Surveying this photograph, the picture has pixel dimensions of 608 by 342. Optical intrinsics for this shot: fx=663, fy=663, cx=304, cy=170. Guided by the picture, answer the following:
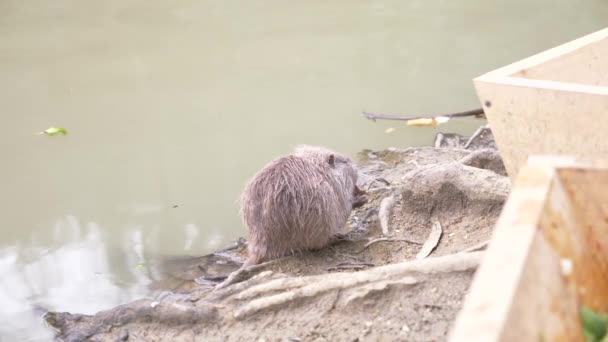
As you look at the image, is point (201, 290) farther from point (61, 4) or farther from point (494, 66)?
point (61, 4)

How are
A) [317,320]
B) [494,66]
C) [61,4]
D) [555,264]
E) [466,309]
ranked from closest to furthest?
[466,309], [555,264], [317,320], [494,66], [61,4]

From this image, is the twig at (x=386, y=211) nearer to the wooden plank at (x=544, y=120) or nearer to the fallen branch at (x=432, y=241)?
the fallen branch at (x=432, y=241)

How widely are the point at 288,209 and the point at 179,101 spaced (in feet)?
9.42

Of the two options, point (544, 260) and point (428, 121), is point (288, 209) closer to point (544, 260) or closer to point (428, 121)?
point (544, 260)

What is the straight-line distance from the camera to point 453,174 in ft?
10.3

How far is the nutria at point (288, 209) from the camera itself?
313cm

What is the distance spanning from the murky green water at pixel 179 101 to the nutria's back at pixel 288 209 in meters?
0.67

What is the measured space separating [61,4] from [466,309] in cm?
911

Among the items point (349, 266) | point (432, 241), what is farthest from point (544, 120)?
point (349, 266)

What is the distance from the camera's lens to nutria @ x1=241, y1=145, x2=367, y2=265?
313 cm

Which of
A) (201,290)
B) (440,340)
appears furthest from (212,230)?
(440,340)

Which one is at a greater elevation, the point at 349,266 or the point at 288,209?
the point at 288,209

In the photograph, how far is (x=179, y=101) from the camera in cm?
571

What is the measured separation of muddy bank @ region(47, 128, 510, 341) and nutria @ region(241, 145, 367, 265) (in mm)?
104
